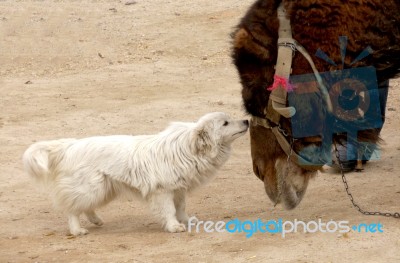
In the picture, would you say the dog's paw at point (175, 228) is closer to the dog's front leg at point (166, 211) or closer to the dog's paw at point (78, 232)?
the dog's front leg at point (166, 211)

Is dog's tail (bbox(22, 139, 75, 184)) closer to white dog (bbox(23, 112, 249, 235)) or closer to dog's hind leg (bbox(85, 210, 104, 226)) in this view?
white dog (bbox(23, 112, 249, 235))

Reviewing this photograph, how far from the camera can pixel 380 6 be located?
17.3ft

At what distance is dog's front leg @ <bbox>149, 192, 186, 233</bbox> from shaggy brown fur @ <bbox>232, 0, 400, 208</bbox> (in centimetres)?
125

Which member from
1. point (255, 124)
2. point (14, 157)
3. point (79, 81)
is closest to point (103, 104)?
point (79, 81)

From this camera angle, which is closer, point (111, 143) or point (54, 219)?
point (111, 143)

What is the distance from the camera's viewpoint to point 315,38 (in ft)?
17.6

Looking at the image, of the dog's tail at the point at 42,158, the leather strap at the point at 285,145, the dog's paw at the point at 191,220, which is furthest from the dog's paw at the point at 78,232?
the leather strap at the point at 285,145

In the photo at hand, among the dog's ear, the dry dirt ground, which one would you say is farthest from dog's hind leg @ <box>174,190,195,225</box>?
the dog's ear

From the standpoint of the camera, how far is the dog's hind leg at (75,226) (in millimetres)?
6902

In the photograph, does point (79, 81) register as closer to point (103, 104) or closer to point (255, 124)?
point (103, 104)

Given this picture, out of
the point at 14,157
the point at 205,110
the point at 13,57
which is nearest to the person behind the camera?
the point at 14,157

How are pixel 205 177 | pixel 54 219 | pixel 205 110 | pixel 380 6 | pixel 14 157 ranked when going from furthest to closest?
pixel 205 110, pixel 14 157, pixel 54 219, pixel 205 177, pixel 380 6

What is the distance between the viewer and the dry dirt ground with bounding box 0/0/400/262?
20.1ft

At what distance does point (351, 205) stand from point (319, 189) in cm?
79
